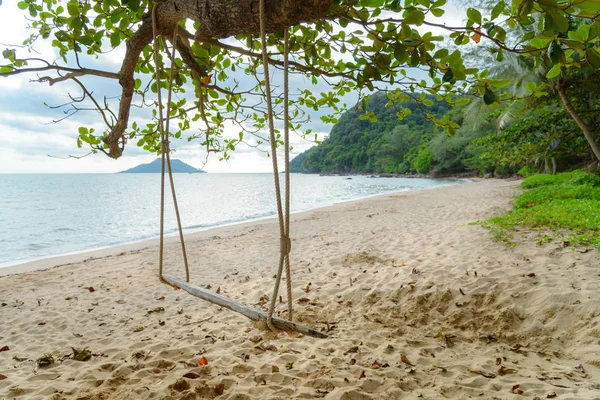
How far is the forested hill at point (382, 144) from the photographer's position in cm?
5512

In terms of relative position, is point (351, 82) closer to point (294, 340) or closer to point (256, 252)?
point (294, 340)

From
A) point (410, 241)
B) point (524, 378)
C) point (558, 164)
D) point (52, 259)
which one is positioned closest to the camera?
point (524, 378)

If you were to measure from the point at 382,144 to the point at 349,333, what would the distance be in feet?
212

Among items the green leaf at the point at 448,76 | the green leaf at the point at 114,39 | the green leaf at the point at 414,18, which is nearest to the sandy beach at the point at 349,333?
the green leaf at the point at 448,76

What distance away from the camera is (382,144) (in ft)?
212

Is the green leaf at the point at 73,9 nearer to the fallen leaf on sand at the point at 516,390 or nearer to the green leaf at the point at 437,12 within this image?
the green leaf at the point at 437,12

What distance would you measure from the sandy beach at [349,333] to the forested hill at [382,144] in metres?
49.3

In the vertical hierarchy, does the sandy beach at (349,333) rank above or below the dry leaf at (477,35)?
below

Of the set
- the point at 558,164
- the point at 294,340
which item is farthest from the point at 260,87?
the point at 558,164

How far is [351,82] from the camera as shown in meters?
2.18

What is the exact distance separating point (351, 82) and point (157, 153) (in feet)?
5.85

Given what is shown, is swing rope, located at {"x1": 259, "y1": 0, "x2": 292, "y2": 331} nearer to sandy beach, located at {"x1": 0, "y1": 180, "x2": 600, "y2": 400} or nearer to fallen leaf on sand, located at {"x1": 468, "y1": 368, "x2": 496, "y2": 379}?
sandy beach, located at {"x1": 0, "y1": 180, "x2": 600, "y2": 400}

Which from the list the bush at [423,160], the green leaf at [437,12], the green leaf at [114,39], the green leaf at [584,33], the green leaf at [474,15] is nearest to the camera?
the green leaf at [584,33]

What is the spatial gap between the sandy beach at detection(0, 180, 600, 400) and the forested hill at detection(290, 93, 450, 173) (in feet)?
162
